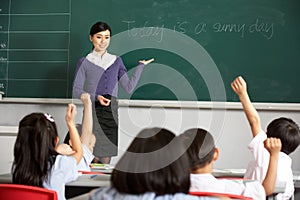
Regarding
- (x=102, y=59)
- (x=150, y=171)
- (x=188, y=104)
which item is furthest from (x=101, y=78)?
(x=150, y=171)

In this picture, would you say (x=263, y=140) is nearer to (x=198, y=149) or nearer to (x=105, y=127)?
(x=198, y=149)

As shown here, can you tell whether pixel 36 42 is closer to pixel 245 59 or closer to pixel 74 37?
pixel 74 37

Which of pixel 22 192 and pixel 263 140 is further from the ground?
pixel 263 140

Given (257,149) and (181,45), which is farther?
(181,45)

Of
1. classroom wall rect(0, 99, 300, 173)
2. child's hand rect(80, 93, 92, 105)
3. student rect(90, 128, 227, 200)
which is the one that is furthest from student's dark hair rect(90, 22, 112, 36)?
student rect(90, 128, 227, 200)

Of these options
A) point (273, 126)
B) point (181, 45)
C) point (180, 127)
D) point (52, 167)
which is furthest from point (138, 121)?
point (52, 167)

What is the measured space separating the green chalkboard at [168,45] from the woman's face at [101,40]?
122mm

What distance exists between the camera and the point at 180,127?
466 cm

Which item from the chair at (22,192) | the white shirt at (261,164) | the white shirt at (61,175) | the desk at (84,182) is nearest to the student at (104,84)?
the desk at (84,182)

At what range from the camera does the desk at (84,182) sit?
222 centimetres

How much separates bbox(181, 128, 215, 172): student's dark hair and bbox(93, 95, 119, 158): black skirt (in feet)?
8.49

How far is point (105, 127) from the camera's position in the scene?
460 cm

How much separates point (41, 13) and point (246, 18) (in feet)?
6.08

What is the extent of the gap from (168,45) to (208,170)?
277 cm
